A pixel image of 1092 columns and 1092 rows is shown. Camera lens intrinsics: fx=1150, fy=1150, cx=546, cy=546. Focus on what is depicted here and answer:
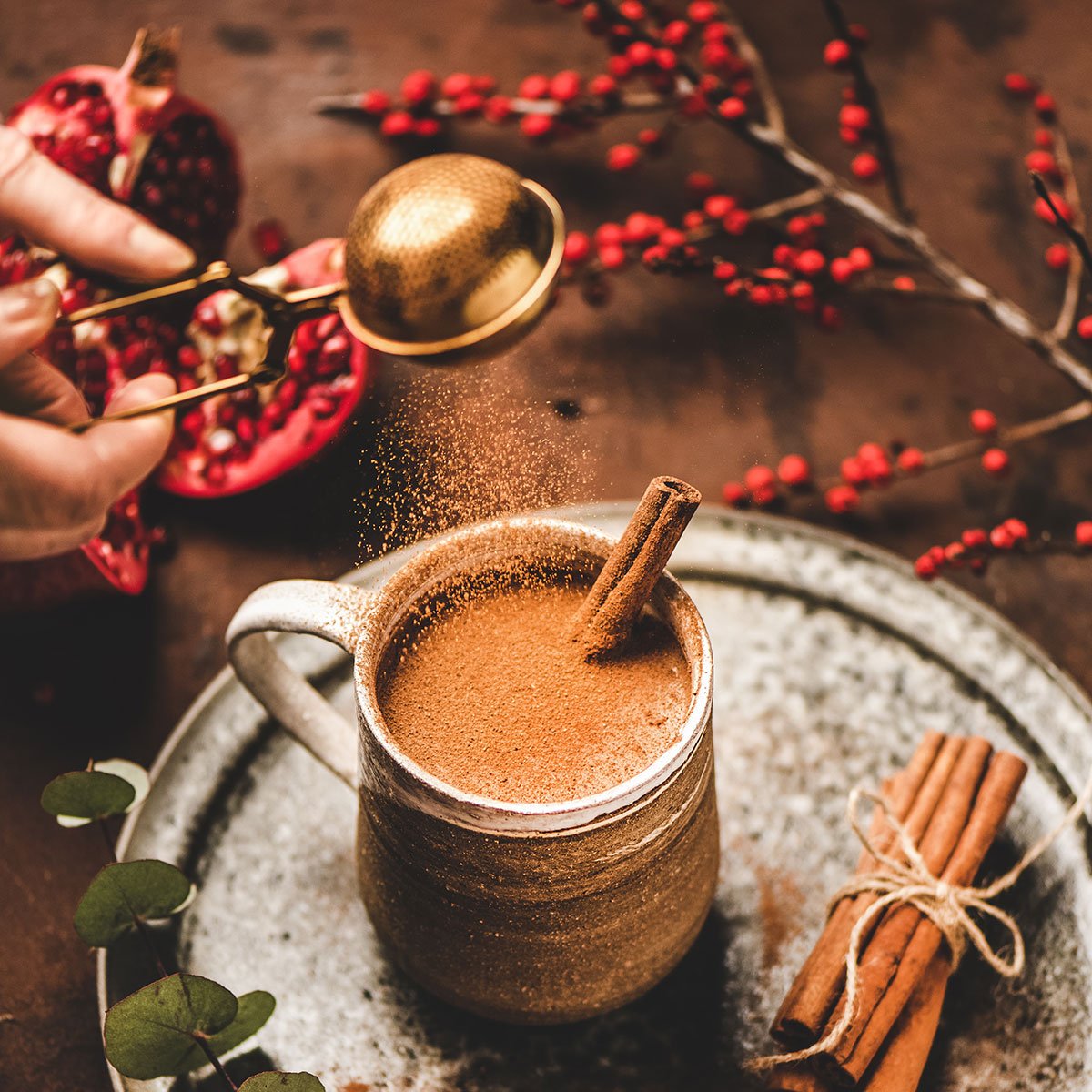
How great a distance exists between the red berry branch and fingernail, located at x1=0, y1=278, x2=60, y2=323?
0.44m

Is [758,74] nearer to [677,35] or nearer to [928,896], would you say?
[677,35]

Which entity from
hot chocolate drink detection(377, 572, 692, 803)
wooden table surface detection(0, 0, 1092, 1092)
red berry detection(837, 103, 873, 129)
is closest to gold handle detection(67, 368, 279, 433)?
wooden table surface detection(0, 0, 1092, 1092)

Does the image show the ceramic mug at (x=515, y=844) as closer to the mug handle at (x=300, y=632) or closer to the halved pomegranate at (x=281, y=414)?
the mug handle at (x=300, y=632)

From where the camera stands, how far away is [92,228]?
891 mm

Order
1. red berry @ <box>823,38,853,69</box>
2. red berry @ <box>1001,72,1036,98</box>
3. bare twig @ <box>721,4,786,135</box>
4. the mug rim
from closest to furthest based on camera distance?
the mug rim < red berry @ <box>823,38,853,69</box> < bare twig @ <box>721,4,786,135</box> < red berry @ <box>1001,72,1036,98</box>

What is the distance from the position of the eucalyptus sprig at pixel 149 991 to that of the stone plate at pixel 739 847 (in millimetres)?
41

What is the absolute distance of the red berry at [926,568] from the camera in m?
0.81

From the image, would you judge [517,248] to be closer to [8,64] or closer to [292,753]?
[292,753]

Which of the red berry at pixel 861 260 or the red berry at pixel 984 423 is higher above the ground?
the red berry at pixel 861 260

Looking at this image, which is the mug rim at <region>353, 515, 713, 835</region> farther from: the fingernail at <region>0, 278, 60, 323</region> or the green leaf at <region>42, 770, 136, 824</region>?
the fingernail at <region>0, 278, 60, 323</region>

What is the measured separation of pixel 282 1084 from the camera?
55 cm

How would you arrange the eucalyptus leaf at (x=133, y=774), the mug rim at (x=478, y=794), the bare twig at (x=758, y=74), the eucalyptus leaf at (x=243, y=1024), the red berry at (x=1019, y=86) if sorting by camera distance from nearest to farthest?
the mug rim at (x=478, y=794) < the eucalyptus leaf at (x=243, y=1024) < the eucalyptus leaf at (x=133, y=774) < the bare twig at (x=758, y=74) < the red berry at (x=1019, y=86)

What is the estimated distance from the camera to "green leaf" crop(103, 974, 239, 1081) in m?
0.56

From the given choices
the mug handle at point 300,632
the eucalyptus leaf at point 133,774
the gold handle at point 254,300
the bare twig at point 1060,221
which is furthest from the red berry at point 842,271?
the eucalyptus leaf at point 133,774
